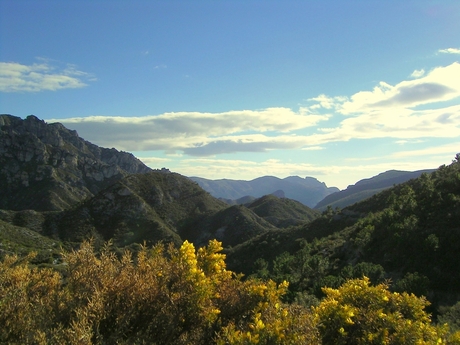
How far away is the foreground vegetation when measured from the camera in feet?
13.6

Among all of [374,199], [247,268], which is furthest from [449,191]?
[247,268]

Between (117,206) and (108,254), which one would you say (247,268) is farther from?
(117,206)

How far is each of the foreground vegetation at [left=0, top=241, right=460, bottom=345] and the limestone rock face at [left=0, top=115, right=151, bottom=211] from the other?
352ft

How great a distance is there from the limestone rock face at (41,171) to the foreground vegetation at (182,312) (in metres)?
107

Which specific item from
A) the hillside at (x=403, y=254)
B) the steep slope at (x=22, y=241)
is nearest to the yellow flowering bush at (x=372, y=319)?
the hillside at (x=403, y=254)

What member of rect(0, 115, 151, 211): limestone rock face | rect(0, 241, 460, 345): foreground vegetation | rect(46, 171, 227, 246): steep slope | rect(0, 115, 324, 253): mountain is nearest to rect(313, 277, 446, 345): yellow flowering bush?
rect(0, 241, 460, 345): foreground vegetation

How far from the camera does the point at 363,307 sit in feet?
17.4

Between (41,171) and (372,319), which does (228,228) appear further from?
(41,171)

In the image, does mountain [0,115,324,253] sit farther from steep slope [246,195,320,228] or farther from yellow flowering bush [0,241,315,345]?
yellow flowering bush [0,241,315,345]

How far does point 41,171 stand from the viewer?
115 meters

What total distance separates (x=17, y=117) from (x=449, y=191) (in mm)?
191117

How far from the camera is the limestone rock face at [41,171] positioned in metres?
106

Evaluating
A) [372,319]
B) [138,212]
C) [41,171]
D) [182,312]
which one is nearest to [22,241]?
[138,212]

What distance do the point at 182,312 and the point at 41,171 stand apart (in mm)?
130330
